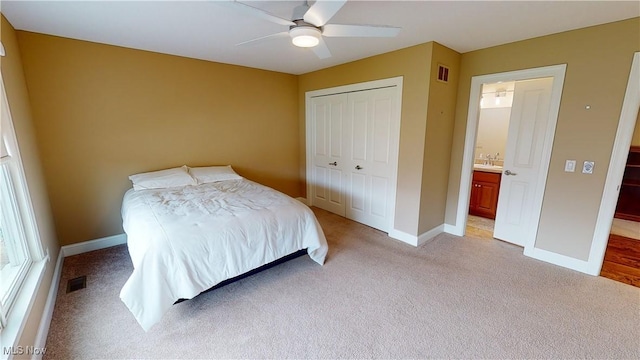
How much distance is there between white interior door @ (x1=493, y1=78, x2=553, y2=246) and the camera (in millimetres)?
2939

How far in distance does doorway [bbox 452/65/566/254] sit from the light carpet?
0.56 metres

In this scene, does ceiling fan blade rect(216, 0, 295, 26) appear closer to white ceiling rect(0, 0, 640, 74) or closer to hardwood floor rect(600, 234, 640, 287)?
white ceiling rect(0, 0, 640, 74)

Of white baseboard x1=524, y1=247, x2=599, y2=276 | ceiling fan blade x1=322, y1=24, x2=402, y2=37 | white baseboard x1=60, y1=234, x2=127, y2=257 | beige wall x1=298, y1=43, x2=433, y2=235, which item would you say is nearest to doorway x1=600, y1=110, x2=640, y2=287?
white baseboard x1=524, y1=247, x2=599, y2=276

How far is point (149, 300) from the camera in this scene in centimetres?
181

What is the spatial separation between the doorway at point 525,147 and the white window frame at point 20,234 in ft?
13.1

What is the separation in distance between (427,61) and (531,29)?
882 mm

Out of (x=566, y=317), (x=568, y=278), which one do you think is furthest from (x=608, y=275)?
(x=566, y=317)

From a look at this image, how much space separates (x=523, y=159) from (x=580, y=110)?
2.44 feet

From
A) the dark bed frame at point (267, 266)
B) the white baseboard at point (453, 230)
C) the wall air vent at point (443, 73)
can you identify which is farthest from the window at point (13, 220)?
the white baseboard at point (453, 230)

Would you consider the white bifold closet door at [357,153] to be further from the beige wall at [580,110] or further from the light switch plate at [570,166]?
the light switch plate at [570,166]

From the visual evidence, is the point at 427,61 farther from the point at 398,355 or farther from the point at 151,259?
the point at 151,259

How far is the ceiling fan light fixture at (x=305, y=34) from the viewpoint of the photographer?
5.87 ft

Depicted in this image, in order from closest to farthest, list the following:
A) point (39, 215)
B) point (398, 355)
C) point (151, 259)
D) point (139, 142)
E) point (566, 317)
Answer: point (398, 355) < point (151, 259) < point (566, 317) < point (39, 215) < point (139, 142)

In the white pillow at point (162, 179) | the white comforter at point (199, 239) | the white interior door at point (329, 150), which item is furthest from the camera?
the white interior door at point (329, 150)
